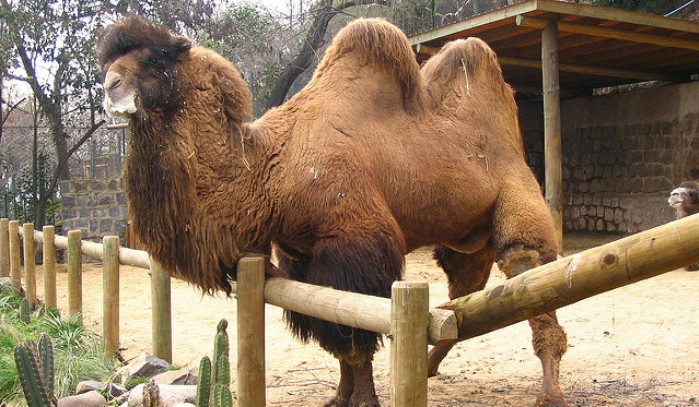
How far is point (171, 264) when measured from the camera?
12.6ft

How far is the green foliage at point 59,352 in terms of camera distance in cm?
556

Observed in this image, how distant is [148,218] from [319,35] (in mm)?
14199

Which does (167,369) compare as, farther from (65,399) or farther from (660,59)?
(660,59)

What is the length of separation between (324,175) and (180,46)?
3.41 ft

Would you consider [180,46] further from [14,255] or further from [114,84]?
[14,255]

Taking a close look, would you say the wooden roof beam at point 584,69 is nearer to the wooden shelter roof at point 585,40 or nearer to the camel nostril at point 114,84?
the wooden shelter roof at point 585,40

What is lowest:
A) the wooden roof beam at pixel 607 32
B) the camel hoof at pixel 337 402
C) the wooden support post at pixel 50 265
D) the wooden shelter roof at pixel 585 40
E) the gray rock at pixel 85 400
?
the gray rock at pixel 85 400

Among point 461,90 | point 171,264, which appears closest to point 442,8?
point 461,90

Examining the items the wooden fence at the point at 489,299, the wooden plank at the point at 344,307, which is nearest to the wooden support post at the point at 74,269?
the wooden plank at the point at 344,307

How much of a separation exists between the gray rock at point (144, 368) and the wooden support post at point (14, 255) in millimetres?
4691

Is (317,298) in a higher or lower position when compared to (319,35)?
lower

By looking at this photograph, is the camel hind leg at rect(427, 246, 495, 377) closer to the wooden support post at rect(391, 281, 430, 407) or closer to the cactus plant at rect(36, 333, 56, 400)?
the cactus plant at rect(36, 333, 56, 400)

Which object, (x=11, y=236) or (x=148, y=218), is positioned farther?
(x=11, y=236)

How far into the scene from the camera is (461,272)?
5488mm
